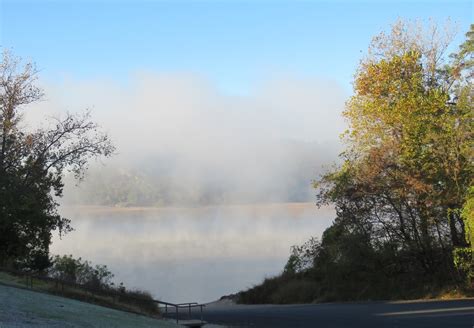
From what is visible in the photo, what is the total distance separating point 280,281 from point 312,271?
3.89m

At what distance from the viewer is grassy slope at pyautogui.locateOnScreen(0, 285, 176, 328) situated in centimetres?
1227

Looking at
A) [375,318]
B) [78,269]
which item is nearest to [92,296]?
[375,318]

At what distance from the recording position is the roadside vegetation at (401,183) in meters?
29.3

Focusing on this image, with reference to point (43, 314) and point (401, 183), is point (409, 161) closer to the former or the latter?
point (401, 183)

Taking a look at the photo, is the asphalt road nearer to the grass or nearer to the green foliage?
the grass

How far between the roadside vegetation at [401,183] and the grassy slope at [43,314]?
18.0 metres

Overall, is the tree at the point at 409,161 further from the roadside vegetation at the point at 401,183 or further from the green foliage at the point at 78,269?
the green foliage at the point at 78,269

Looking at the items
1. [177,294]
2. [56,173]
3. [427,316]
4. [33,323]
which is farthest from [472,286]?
[177,294]

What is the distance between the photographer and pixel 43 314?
1373cm

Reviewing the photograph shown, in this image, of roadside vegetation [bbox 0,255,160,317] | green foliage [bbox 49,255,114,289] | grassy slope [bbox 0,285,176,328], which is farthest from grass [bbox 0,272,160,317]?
green foliage [bbox 49,255,114,289]

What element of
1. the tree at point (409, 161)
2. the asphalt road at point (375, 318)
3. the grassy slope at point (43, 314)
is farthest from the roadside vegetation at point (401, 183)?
the grassy slope at point (43, 314)

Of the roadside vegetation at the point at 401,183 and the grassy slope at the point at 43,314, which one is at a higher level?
the roadside vegetation at the point at 401,183

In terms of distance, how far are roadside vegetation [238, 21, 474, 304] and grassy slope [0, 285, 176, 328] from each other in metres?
18.0

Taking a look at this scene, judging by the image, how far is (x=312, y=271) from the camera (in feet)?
121
